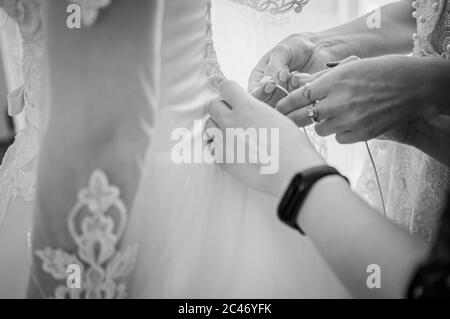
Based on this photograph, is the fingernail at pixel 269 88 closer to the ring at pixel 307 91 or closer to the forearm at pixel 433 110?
the ring at pixel 307 91

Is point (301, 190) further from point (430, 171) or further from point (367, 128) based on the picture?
point (430, 171)

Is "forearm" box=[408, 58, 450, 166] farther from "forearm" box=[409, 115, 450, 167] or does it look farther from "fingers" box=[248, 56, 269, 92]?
"fingers" box=[248, 56, 269, 92]

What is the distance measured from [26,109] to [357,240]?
491 mm

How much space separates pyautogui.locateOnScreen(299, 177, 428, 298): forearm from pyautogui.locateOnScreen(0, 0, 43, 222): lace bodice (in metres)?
0.36

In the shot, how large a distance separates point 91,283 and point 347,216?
27 centimetres

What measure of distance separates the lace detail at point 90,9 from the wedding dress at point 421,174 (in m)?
0.54

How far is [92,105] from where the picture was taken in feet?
1.16

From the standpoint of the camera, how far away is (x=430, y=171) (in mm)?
668

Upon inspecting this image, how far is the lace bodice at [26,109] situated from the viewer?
0.42m

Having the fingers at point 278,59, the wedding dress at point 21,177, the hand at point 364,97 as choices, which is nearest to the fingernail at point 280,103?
the hand at point 364,97

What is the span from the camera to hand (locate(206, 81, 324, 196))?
1.51 ft

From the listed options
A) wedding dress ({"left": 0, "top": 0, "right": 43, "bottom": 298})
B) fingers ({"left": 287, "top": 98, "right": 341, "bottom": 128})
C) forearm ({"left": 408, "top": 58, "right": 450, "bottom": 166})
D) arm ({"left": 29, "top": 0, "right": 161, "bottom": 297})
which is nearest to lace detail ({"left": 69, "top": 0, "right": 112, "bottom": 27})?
arm ({"left": 29, "top": 0, "right": 161, "bottom": 297})
